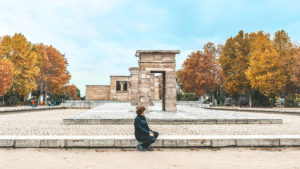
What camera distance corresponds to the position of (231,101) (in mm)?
44719

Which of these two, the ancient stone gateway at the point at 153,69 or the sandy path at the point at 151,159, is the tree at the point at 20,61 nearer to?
the ancient stone gateway at the point at 153,69

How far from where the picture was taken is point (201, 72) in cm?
4491

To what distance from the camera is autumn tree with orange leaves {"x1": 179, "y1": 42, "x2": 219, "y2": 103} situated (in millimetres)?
43844

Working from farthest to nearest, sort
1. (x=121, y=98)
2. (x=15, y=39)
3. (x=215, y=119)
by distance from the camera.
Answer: (x=121, y=98)
(x=15, y=39)
(x=215, y=119)

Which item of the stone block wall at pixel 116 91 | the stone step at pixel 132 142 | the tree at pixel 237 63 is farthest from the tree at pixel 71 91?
the stone step at pixel 132 142

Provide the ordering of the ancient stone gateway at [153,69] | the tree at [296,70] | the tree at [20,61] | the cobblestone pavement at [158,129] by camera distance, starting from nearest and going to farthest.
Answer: the cobblestone pavement at [158,129], the ancient stone gateway at [153,69], the tree at [296,70], the tree at [20,61]

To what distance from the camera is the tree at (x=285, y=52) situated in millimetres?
35559

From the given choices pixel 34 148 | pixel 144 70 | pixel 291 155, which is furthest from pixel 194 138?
pixel 144 70

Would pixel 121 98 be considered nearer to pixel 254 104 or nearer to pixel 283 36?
pixel 254 104

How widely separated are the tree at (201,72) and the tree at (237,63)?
3018 mm

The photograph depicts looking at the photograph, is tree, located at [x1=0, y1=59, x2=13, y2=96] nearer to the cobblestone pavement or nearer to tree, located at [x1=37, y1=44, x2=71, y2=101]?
tree, located at [x1=37, y1=44, x2=71, y2=101]

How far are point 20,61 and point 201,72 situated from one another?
3073 centimetres

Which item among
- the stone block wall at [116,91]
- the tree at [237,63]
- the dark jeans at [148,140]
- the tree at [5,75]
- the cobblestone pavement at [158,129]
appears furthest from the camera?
the stone block wall at [116,91]

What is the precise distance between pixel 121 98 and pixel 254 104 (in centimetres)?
2599
